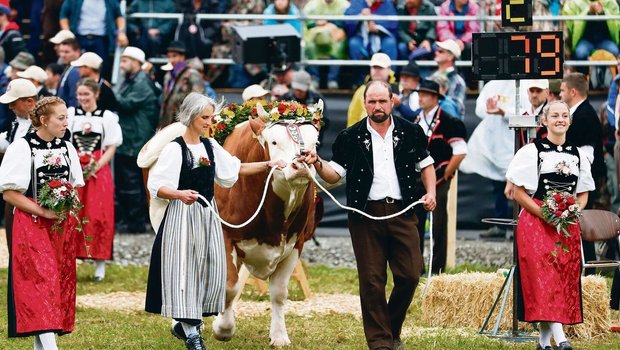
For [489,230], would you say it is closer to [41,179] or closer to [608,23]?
[608,23]

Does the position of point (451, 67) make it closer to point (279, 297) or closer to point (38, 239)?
point (279, 297)

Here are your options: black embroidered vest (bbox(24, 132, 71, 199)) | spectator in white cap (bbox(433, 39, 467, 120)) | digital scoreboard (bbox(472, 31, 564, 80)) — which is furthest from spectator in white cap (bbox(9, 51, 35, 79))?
digital scoreboard (bbox(472, 31, 564, 80))

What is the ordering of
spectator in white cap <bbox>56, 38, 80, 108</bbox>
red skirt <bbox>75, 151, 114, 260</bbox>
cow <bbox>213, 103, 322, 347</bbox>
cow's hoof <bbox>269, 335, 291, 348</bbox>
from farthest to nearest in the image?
spectator in white cap <bbox>56, 38, 80, 108</bbox> → red skirt <bbox>75, 151, 114, 260</bbox> → cow's hoof <bbox>269, 335, 291, 348</bbox> → cow <bbox>213, 103, 322, 347</bbox>

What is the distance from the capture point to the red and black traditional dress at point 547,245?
34.0ft

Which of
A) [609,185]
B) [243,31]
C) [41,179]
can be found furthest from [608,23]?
[41,179]

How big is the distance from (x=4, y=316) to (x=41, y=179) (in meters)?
2.95

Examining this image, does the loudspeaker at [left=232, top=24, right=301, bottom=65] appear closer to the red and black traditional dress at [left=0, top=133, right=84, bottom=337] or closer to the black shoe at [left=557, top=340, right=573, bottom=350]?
the red and black traditional dress at [left=0, top=133, right=84, bottom=337]

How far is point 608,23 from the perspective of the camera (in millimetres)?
17578

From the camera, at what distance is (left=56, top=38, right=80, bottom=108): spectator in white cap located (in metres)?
17.1

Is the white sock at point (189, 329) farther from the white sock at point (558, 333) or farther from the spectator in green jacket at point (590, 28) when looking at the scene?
the spectator in green jacket at point (590, 28)

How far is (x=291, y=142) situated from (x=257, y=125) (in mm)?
589

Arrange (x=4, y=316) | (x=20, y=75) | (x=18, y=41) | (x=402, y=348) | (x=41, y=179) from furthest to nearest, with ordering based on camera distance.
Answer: (x=18, y=41)
(x=20, y=75)
(x=4, y=316)
(x=402, y=348)
(x=41, y=179)

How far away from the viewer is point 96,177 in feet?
49.2

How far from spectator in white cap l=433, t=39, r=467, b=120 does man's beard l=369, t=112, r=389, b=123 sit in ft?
20.3
